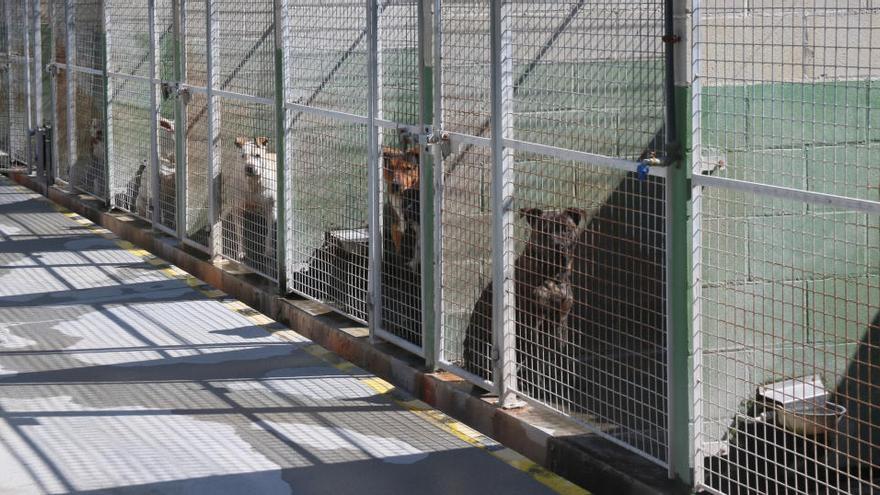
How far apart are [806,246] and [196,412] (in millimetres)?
3394

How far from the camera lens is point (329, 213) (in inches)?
363

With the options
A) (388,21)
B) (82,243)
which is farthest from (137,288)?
(388,21)

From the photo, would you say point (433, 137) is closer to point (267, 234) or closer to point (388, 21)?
point (388, 21)

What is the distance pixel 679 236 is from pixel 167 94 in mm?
7346

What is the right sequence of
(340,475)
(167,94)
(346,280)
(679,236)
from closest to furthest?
1. (679,236)
2. (340,475)
3. (346,280)
4. (167,94)

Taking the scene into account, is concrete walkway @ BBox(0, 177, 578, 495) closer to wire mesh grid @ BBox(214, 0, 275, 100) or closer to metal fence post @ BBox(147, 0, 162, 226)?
wire mesh grid @ BBox(214, 0, 275, 100)

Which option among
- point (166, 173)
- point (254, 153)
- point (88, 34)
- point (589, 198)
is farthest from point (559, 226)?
point (88, 34)

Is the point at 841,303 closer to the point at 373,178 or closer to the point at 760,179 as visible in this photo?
the point at 760,179

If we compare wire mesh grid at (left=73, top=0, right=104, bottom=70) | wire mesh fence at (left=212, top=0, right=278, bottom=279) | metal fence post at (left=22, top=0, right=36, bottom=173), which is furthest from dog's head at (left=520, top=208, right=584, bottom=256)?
metal fence post at (left=22, top=0, right=36, bottom=173)

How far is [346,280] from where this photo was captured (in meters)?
8.88

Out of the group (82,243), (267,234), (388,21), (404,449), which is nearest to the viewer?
(404,449)

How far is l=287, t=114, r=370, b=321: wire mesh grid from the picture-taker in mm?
8742

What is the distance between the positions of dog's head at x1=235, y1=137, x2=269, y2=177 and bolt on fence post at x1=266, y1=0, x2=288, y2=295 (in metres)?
0.40

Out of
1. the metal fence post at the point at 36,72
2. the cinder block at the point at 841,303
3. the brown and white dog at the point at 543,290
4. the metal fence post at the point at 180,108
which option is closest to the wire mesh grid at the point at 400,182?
the brown and white dog at the point at 543,290
